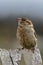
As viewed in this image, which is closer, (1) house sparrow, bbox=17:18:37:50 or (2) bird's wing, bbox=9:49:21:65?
(2) bird's wing, bbox=9:49:21:65

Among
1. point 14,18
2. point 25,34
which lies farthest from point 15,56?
point 14,18

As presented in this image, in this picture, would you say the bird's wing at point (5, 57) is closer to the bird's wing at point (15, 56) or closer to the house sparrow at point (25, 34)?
the bird's wing at point (15, 56)

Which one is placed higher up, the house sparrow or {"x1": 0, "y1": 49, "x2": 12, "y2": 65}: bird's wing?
the house sparrow

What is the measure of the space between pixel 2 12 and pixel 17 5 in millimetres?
246

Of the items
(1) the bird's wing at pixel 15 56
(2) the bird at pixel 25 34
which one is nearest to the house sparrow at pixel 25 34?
(2) the bird at pixel 25 34

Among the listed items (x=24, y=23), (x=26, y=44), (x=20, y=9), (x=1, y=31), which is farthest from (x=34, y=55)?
(x=20, y=9)

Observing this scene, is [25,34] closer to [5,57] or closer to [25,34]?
[25,34]

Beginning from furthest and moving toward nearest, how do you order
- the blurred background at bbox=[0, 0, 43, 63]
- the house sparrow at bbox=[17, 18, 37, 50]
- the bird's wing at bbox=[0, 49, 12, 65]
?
the blurred background at bbox=[0, 0, 43, 63]
the house sparrow at bbox=[17, 18, 37, 50]
the bird's wing at bbox=[0, 49, 12, 65]

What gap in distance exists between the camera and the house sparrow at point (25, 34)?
1666mm

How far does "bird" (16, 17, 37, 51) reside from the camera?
5.47ft

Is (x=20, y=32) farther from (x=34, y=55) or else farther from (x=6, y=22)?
(x=6, y=22)

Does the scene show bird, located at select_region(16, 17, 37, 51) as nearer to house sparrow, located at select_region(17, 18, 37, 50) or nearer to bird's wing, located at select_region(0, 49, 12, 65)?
house sparrow, located at select_region(17, 18, 37, 50)

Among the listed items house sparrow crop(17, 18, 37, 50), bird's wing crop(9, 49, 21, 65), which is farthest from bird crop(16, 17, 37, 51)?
bird's wing crop(9, 49, 21, 65)

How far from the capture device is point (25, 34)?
1.66m
